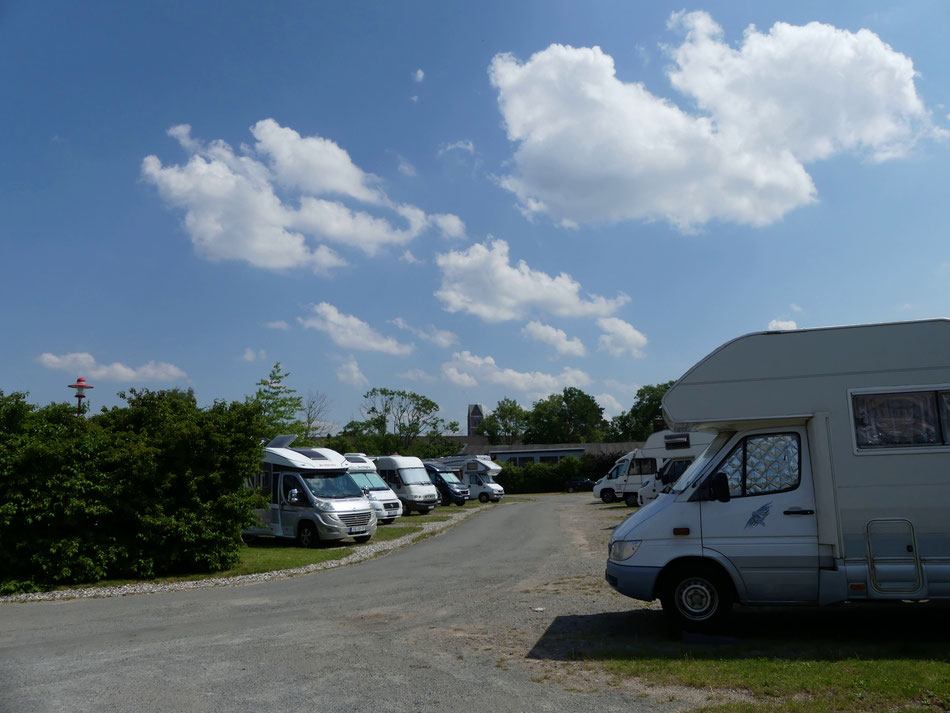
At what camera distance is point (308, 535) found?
19188mm

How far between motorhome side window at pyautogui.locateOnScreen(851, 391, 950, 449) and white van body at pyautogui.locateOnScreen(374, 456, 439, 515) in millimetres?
25651

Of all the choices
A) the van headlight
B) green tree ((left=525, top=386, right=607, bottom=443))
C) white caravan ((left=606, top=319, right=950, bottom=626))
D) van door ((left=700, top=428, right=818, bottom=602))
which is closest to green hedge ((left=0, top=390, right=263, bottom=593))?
the van headlight

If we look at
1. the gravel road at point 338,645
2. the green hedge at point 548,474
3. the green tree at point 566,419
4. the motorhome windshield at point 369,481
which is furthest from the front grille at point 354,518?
the green tree at point 566,419

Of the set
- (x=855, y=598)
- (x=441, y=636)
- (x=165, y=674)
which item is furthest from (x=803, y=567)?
(x=165, y=674)

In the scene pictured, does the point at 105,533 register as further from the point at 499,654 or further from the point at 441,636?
the point at 499,654

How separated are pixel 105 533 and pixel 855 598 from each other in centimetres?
1246

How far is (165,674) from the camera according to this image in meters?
7.00

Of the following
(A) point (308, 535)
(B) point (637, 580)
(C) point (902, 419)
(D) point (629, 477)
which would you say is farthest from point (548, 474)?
(C) point (902, 419)

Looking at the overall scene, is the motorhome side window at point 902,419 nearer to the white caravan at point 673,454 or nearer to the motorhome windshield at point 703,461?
the motorhome windshield at point 703,461

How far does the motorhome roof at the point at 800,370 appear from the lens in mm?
7535

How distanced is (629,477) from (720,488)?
2722 centimetres

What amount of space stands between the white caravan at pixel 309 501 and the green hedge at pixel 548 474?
42670mm

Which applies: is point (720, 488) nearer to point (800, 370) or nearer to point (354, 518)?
point (800, 370)

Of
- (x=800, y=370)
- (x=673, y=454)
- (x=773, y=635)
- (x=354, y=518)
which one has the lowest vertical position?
(x=773, y=635)
